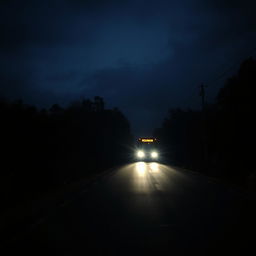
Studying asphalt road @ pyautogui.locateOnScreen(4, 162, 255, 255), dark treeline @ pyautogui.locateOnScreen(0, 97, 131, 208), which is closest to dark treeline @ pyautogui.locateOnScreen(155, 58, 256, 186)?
dark treeline @ pyautogui.locateOnScreen(0, 97, 131, 208)

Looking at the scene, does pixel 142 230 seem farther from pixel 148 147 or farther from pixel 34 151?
pixel 148 147

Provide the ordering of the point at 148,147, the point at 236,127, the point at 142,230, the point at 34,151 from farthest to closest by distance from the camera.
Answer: the point at 148,147 < the point at 236,127 < the point at 34,151 < the point at 142,230

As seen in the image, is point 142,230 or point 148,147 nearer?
point 142,230

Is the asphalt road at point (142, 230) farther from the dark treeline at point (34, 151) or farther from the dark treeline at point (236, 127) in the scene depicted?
the dark treeline at point (236, 127)

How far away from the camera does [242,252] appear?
6469mm

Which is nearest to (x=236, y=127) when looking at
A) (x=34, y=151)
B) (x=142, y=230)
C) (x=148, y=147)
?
(x=34, y=151)

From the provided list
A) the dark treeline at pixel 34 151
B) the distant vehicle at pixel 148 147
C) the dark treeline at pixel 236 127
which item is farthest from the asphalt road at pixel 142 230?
the distant vehicle at pixel 148 147

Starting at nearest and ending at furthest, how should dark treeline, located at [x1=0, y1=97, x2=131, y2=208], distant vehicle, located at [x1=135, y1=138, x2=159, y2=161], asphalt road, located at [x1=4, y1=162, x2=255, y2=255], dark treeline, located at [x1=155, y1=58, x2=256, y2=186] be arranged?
asphalt road, located at [x1=4, y1=162, x2=255, y2=255] → dark treeline, located at [x1=0, y1=97, x2=131, y2=208] → dark treeline, located at [x1=155, y1=58, x2=256, y2=186] → distant vehicle, located at [x1=135, y1=138, x2=159, y2=161]

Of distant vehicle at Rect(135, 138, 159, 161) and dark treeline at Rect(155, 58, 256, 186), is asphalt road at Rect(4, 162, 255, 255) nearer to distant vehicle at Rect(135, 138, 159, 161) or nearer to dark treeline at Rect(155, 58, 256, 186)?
dark treeline at Rect(155, 58, 256, 186)

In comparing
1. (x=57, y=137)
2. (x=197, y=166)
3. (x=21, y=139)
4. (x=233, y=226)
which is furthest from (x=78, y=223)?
(x=197, y=166)

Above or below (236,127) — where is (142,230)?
below

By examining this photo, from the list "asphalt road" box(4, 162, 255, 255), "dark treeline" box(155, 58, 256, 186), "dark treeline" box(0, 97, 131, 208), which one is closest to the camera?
"asphalt road" box(4, 162, 255, 255)

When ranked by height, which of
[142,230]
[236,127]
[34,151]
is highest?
[236,127]

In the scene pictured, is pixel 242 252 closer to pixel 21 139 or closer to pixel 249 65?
pixel 21 139
